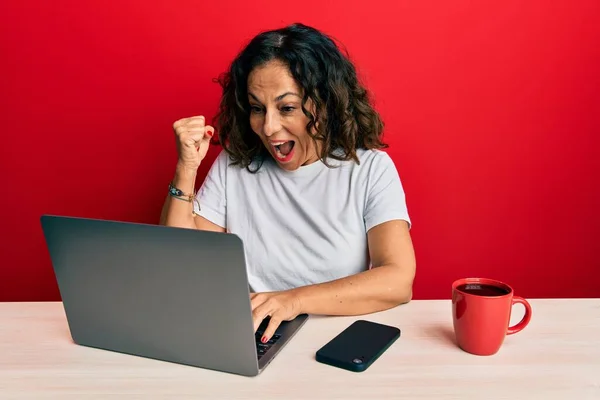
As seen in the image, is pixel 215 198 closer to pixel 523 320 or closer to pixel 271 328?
pixel 271 328

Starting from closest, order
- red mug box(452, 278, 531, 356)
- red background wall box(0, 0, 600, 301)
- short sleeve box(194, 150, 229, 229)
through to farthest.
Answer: red mug box(452, 278, 531, 356) → short sleeve box(194, 150, 229, 229) → red background wall box(0, 0, 600, 301)

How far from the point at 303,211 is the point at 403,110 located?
23.1 inches

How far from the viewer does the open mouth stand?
5.50 feet

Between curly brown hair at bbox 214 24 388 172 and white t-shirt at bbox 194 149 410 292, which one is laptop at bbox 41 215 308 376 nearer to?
white t-shirt at bbox 194 149 410 292

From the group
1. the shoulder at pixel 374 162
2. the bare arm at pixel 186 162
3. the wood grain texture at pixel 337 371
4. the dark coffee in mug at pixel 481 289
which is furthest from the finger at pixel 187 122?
the dark coffee in mug at pixel 481 289

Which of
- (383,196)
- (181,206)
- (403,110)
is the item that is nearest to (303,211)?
(383,196)

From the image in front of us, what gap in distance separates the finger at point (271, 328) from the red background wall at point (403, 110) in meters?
1.11

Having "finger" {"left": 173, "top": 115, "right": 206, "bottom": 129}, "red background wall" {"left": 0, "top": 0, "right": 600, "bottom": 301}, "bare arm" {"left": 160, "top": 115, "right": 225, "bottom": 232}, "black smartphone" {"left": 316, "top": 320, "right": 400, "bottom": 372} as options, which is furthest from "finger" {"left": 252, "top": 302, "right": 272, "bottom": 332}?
"red background wall" {"left": 0, "top": 0, "right": 600, "bottom": 301}

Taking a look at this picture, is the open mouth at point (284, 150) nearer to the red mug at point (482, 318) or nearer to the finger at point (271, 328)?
the finger at point (271, 328)

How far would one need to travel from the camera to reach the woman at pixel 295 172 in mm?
1605

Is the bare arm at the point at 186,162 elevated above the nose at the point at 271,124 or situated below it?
below

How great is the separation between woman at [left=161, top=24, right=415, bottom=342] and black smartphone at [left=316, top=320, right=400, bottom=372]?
38 centimetres

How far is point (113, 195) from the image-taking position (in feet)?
7.00

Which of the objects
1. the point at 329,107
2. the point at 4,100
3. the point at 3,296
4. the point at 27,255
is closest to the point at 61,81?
the point at 4,100
